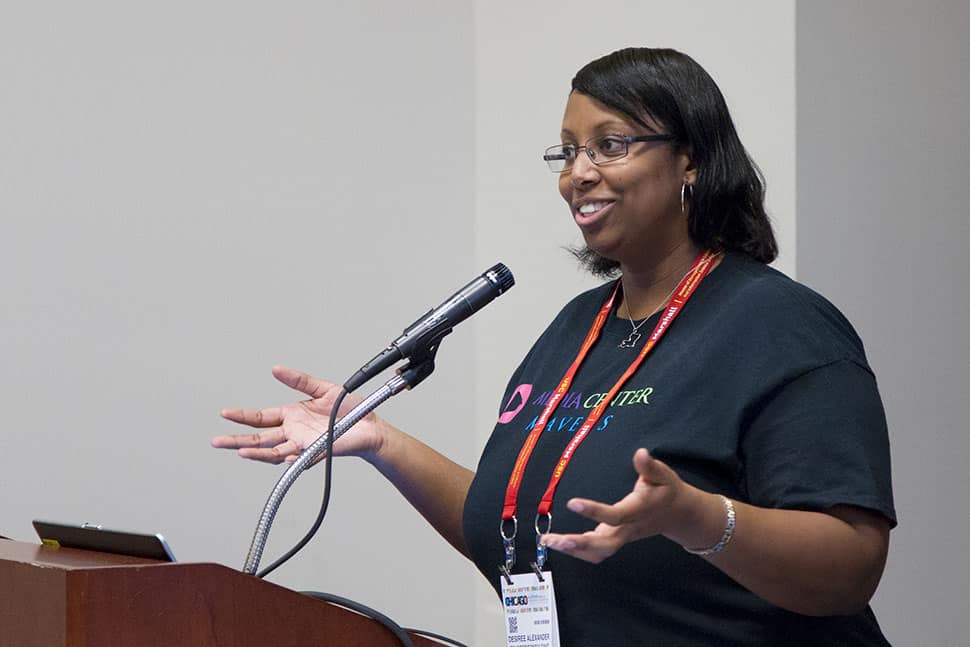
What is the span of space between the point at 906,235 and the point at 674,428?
1.68m

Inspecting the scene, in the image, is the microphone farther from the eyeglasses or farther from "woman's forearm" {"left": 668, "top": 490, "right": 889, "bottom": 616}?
"woman's forearm" {"left": 668, "top": 490, "right": 889, "bottom": 616}

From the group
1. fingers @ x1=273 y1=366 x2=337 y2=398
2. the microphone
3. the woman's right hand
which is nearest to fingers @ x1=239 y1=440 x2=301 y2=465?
Answer: the woman's right hand

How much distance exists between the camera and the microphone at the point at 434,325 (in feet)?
5.19

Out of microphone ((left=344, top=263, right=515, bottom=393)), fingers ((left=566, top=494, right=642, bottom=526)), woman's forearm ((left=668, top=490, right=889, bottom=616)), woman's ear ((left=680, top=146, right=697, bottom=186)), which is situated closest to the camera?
fingers ((left=566, top=494, right=642, bottom=526))

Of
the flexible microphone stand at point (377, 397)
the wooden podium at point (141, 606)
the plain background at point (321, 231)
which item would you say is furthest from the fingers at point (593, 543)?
the plain background at point (321, 231)

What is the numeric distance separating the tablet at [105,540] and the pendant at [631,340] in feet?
2.50

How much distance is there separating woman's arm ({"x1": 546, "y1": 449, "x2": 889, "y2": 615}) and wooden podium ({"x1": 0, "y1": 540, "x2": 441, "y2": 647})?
0.35 m

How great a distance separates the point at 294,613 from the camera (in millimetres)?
1369

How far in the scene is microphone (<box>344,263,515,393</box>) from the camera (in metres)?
1.58

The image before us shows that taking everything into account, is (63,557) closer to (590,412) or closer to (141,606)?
(141,606)

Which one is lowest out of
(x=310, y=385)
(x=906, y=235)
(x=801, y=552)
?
(x=801, y=552)

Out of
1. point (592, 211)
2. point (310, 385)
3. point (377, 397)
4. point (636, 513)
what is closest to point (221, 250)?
point (310, 385)

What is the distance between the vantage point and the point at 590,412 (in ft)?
5.73

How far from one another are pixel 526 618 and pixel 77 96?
6.39 ft
